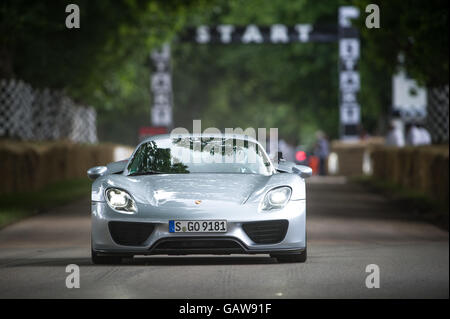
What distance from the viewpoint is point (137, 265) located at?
11273 mm

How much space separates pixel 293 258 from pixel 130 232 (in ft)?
5.62

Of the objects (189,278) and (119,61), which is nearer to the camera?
(189,278)

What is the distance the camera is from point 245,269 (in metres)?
10.9

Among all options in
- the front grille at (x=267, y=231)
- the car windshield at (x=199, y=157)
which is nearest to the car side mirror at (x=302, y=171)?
the car windshield at (x=199, y=157)

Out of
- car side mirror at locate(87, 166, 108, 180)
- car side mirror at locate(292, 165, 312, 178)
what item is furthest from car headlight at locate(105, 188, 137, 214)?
car side mirror at locate(292, 165, 312, 178)

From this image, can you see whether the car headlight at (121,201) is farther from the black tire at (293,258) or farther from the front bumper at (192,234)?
the black tire at (293,258)

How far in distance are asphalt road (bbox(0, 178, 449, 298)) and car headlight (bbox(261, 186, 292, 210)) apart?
60 centimetres

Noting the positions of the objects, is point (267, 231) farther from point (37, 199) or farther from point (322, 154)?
point (322, 154)

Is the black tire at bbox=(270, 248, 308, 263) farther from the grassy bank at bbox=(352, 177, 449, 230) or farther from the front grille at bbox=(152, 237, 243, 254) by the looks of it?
the grassy bank at bbox=(352, 177, 449, 230)

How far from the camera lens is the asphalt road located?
9.30 metres
